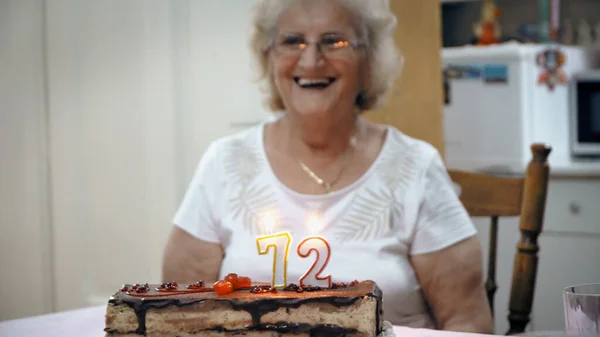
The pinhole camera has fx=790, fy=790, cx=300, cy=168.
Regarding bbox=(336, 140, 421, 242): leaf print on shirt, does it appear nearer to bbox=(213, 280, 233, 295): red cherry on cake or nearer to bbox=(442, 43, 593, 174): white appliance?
bbox=(213, 280, 233, 295): red cherry on cake

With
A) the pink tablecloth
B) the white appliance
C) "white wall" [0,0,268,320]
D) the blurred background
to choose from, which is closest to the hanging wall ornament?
the white appliance

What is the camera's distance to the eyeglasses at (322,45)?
1506 millimetres

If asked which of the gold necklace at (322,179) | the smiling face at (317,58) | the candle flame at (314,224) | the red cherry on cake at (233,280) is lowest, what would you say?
the red cherry on cake at (233,280)

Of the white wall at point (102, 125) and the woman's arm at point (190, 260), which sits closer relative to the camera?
the woman's arm at point (190, 260)

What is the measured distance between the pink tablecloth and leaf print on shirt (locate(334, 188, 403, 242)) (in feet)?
1.21

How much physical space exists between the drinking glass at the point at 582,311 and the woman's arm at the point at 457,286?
55cm

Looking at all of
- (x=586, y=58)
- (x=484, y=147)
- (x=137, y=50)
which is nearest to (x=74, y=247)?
(x=137, y=50)

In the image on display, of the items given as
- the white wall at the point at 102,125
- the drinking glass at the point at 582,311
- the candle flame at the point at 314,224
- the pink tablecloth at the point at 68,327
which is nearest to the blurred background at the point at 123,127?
the white wall at the point at 102,125

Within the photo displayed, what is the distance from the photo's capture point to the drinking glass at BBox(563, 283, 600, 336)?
0.86 meters

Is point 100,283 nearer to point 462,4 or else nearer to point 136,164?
point 136,164

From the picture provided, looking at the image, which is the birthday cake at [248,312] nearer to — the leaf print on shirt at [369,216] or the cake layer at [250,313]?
the cake layer at [250,313]

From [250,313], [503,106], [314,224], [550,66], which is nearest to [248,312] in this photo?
[250,313]

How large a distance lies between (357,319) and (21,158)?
2.09 metres

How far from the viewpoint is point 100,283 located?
8.76 ft
